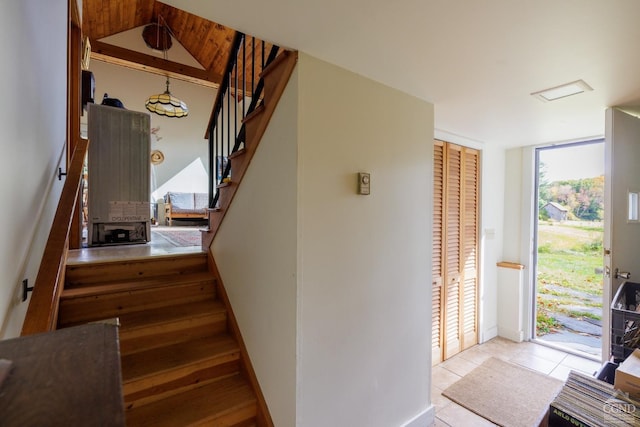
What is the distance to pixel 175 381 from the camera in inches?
68.4

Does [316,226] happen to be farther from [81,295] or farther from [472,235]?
[472,235]

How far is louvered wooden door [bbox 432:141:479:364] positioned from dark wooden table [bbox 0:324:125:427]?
2698 millimetres

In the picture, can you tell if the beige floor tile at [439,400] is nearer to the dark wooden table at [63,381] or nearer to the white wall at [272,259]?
the white wall at [272,259]

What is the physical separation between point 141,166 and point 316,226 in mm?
2721

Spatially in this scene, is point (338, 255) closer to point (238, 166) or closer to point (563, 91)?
point (238, 166)

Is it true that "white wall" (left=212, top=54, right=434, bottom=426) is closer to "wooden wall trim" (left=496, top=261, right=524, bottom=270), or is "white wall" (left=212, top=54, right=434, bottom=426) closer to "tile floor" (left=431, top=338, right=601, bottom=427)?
"tile floor" (left=431, top=338, right=601, bottom=427)

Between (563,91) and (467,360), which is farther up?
(563,91)

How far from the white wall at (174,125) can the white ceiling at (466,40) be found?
6.89 metres

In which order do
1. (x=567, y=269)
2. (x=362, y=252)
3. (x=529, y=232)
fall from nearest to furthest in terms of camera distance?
1. (x=362, y=252)
2. (x=567, y=269)
3. (x=529, y=232)

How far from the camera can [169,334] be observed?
1.96 meters

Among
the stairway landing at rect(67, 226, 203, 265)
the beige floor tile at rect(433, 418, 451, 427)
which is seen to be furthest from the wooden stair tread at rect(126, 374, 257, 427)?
the beige floor tile at rect(433, 418, 451, 427)

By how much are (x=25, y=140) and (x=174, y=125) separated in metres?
6.74

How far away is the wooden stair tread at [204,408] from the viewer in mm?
1579

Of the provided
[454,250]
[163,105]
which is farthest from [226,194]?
[163,105]
